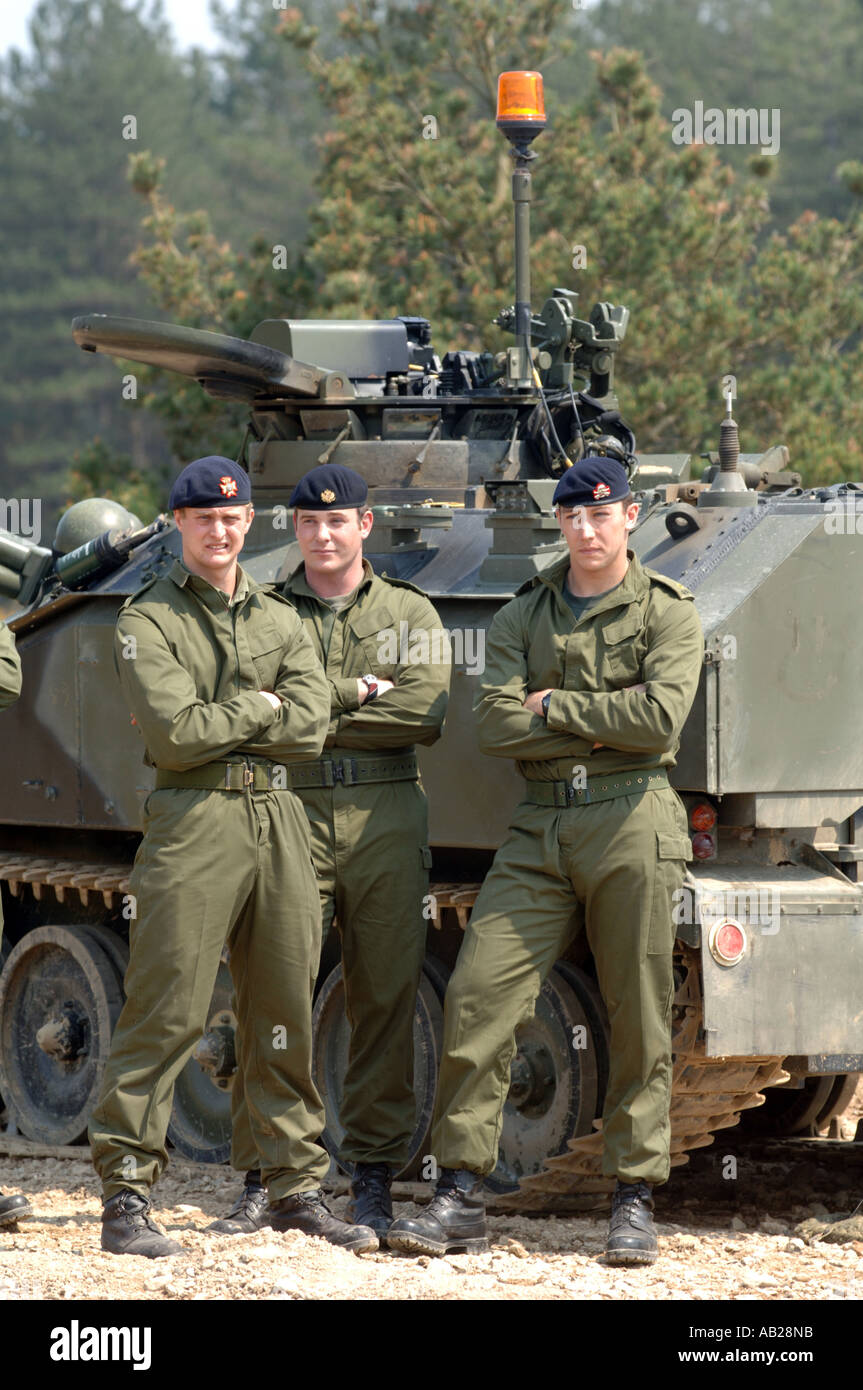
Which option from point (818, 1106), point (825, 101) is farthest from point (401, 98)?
point (825, 101)

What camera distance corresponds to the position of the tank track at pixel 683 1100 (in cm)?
685

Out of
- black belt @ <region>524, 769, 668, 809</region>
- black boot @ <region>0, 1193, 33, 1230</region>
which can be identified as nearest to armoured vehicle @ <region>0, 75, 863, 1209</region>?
black belt @ <region>524, 769, 668, 809</region>

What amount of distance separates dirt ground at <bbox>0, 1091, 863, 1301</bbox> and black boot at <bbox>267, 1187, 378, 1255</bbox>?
0.22ft

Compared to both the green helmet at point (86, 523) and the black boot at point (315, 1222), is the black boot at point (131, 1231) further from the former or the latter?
the green helmet at point (86, 523)

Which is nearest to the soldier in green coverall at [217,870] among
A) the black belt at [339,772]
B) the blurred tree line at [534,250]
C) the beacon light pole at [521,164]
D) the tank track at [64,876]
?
the black belt at [339,772]

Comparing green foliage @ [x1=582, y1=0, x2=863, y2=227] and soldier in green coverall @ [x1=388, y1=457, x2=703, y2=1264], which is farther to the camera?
green foliage @ [x1=582, y1=0, x2=863, y2=227]

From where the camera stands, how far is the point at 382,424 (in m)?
9.25

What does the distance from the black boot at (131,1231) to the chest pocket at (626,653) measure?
2.16 metres

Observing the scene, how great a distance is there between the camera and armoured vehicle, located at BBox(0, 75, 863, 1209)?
698 cm

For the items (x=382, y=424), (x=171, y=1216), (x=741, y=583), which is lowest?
(x=171, y=1216)

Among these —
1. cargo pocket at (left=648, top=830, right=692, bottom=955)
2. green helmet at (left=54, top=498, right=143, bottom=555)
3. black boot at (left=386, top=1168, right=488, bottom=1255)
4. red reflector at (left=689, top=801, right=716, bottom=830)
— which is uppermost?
green helmet at (left=54, top=498, right=143, bottom=555)

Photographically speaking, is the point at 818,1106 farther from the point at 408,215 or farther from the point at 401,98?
the point at 401,98

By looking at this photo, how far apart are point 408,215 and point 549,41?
2.41 metres

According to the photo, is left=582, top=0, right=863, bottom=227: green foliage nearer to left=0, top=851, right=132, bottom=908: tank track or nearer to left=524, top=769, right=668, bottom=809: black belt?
left=0, top=851, right=132, bottom=908: tank track
